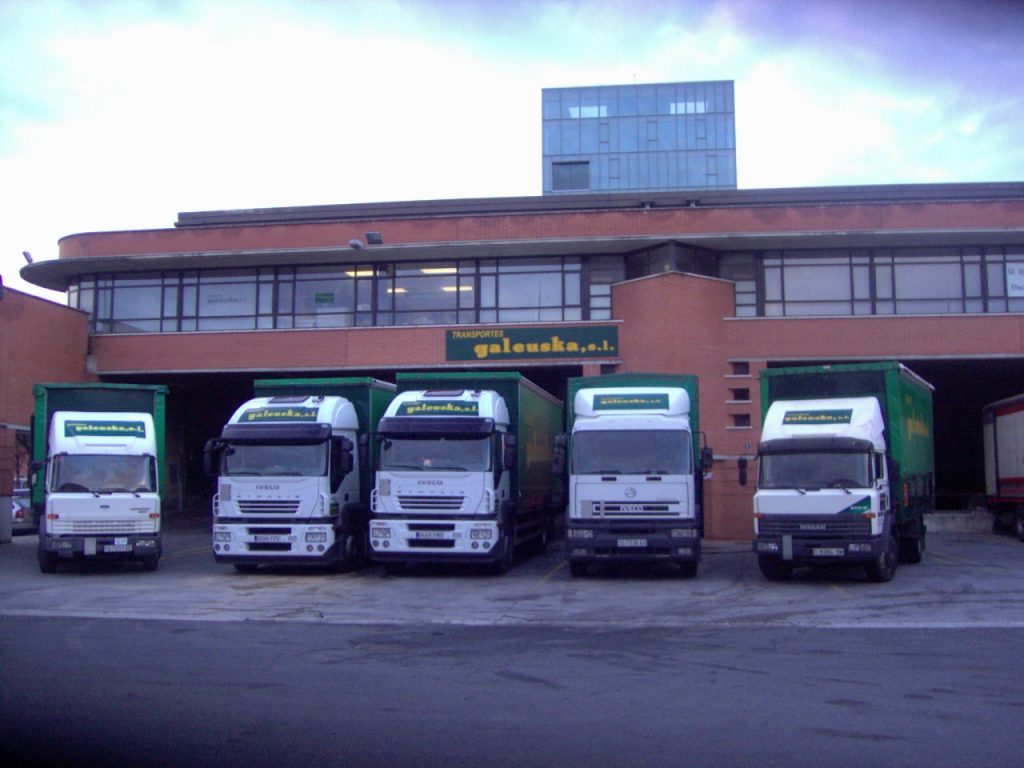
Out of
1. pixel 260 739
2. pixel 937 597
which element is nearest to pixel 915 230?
pixel 937 597

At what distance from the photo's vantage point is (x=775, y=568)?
717 inches

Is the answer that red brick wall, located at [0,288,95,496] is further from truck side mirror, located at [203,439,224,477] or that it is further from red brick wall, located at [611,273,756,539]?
red brick wall, located at [611,273,756,539]

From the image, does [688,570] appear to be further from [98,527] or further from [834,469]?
[98,527]

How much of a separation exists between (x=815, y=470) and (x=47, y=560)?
14.5 m

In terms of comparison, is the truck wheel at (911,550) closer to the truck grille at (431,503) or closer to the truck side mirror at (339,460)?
the truck grille at (431,503)

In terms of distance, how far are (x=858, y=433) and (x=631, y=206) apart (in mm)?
18547

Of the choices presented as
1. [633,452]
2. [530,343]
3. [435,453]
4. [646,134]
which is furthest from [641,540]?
[646,134]

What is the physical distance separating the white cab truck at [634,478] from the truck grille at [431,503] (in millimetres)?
2057

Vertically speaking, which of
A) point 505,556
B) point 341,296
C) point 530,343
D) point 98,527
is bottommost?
point 505,556

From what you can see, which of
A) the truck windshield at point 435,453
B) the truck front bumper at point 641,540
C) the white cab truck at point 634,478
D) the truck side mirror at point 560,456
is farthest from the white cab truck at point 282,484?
the truck front bumper at point 641,540

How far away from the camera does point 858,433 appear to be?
17.4 metres

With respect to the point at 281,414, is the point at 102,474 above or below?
below

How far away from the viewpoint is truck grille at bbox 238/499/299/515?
731 inches

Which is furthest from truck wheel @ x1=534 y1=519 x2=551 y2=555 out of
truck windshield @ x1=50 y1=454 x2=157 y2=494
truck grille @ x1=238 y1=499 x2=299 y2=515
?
truck windshield @ x1=50 y1=454 x2=157 y2=494
